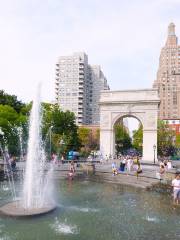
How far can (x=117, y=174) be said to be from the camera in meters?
23.7

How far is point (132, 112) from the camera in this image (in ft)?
135

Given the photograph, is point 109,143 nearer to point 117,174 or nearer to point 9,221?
point 117,174

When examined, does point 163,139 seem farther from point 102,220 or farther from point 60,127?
point 102,220

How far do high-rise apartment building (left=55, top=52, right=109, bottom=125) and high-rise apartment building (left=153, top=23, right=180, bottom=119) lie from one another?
27.1 metres

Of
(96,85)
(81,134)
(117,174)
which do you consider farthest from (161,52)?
(117,174)

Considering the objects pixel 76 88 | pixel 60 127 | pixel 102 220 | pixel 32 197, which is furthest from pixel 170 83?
pixel 102 220

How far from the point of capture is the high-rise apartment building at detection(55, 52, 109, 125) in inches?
3976

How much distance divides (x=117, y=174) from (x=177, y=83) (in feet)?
312

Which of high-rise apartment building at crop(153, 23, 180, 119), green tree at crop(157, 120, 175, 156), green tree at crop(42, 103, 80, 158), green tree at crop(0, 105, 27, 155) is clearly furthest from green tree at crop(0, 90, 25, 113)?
high-rise apartment building at crop(153, 23, 180, 119)

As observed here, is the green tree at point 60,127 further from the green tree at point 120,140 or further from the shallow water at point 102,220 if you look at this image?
the green tree at point 120,140

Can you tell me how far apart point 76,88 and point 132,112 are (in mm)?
62203

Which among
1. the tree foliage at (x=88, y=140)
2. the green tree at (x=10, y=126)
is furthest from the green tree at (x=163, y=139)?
the green tree at (x=10, y=126)

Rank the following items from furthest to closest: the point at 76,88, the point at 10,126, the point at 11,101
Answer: the point at 76,88, the point at 11,101, the point at 10,126

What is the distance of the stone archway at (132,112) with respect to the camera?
40.6 m
